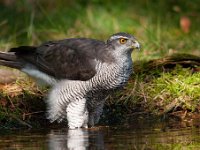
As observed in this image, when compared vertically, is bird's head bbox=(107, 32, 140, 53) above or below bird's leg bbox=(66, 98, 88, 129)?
above

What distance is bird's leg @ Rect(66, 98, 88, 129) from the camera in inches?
367

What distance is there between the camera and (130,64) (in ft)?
29.9

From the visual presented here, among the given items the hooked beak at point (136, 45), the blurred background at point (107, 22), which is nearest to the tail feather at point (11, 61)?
the hooked beak at point (136, 45)

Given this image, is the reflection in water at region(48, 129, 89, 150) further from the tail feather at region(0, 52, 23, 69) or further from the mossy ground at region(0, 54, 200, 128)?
the tail feather at region(0, 52, 23, 69)

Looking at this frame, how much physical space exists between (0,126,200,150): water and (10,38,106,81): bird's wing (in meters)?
0.65

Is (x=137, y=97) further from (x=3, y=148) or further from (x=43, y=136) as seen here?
(x=3, y=148)

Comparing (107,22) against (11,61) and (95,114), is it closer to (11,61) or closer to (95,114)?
(11,61)

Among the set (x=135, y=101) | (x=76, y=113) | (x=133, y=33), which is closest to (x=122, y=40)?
(x=76, y=113)

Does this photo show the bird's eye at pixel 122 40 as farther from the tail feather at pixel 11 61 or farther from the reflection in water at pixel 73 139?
the tail feather at pixel 11 61

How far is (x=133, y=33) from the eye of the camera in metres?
13.7

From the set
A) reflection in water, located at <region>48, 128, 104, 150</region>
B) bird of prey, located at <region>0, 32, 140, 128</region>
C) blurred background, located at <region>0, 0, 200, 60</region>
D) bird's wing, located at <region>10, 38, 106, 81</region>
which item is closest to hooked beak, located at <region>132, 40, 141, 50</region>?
bird of prey, located at <region>0, 32, 140, 128</region>

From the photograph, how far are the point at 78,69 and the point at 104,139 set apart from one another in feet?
3.96

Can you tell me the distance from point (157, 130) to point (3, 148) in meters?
1.80

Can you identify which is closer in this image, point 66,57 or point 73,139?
point 73,139
